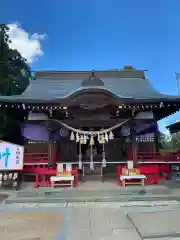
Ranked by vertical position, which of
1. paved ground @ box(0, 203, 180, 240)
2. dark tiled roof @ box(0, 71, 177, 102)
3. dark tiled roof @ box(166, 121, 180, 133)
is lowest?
paved ground @ box(0, 203, 180, 240)

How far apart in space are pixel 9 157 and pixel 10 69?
26.8 ft

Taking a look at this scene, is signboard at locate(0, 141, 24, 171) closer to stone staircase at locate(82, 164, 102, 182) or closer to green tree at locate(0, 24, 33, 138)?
stone staircase at locate(82, 164, 102, 182)

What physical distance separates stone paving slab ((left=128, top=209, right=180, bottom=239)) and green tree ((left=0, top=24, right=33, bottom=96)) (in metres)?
11.1

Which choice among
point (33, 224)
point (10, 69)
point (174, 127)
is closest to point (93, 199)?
point (33, 224)

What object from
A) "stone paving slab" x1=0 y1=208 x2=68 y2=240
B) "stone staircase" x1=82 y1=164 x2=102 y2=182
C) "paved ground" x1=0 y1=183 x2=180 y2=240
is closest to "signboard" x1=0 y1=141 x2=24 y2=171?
"paved ground" x1=0 y1=183 x2=180 y2=240

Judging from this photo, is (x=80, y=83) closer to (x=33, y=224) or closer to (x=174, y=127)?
(x=174, y=127)

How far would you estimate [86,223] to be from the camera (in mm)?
4324

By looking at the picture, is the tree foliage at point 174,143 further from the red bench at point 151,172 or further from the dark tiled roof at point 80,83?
the red bench at point 151,172

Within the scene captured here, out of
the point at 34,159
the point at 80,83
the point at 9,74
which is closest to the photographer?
the point at 34,159

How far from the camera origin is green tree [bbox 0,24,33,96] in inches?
509

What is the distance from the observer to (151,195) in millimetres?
6574

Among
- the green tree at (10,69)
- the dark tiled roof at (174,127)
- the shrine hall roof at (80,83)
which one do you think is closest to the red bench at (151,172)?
the shrine hall roof at (80,83)

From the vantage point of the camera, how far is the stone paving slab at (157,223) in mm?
Answer: 3535

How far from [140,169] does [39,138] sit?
469cm
